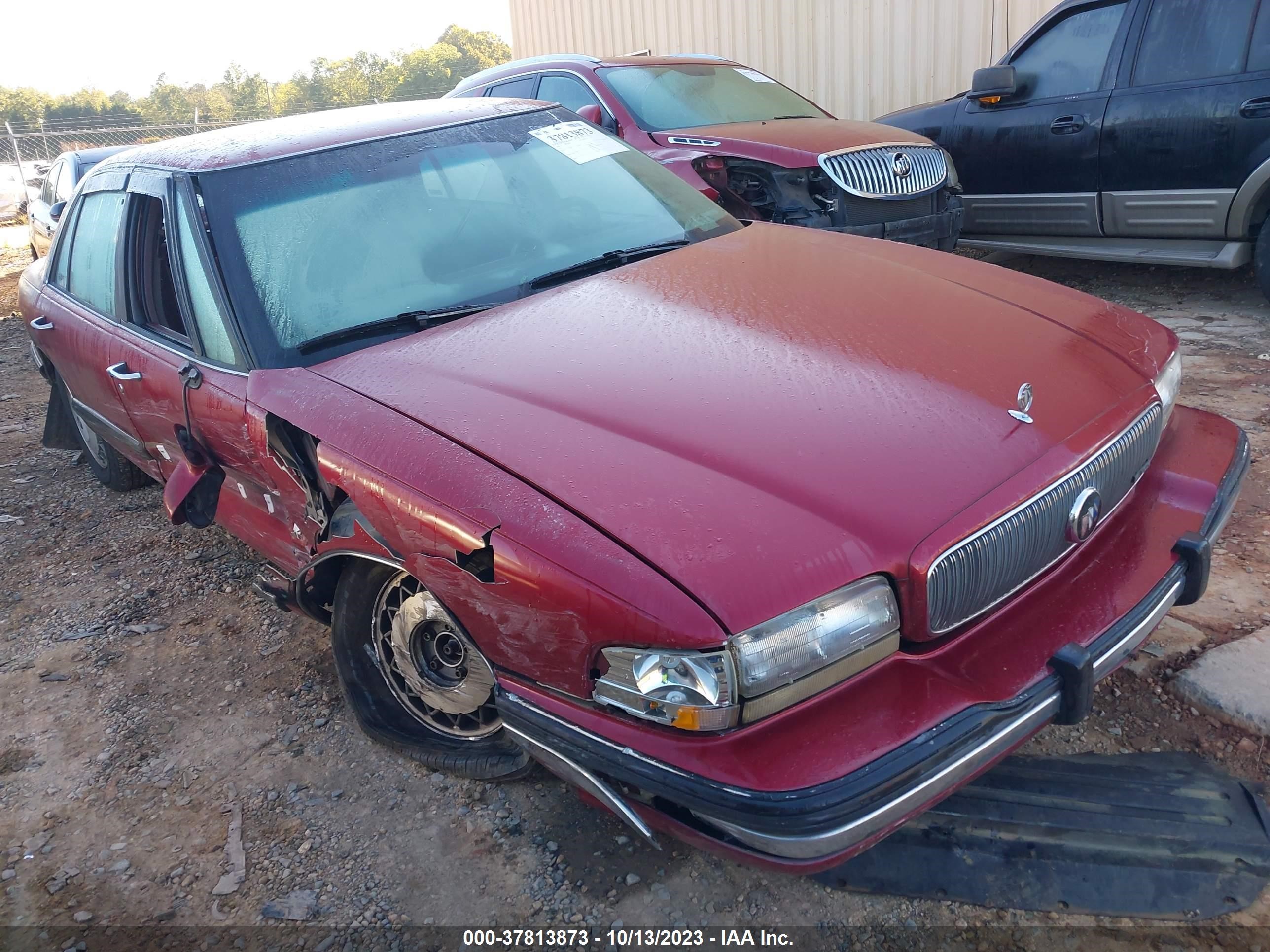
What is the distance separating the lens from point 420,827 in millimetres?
2492

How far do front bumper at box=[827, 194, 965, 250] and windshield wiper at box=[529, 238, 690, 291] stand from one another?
2313 mm

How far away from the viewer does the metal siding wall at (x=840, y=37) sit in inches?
325

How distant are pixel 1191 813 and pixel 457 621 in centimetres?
170

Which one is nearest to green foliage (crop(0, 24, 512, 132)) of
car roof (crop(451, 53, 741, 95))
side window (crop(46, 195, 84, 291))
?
car roof (crop(451, 53, 741, 95))

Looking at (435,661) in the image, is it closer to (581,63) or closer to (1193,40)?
(1193,40)

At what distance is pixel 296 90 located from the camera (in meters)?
31.8

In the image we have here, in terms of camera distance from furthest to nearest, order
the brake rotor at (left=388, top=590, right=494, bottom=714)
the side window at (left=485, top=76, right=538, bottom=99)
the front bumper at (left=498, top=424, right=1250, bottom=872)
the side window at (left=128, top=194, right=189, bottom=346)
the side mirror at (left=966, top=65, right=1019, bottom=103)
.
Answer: the side window at (left=485, top=76, right=538, bottom=99) → the side mirror at (left=966, top=65, right=1019, bottom=103) → the side window at (left=128, top=194, right=189, bottom=346) → the brake rotor at (left=388, top=590, right=494, bottom=714) → the front bumper at (left=498, top=424, right=1250, bottom=872)

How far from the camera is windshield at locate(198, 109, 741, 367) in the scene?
9.01ft

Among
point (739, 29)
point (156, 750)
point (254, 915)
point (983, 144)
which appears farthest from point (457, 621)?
point (739, 29)

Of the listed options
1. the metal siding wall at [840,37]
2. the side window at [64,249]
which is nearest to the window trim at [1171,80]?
the metal siding wall at [840,37]

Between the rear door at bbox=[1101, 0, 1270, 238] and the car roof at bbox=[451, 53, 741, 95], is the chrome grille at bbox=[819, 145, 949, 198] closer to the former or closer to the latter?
the rear door at bbox=[1101, 0, 1270, 238]

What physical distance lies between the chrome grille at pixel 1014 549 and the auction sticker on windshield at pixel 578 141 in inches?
80.5

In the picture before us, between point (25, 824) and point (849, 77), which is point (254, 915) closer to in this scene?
point (25, 824)

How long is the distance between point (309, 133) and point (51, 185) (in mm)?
8879
